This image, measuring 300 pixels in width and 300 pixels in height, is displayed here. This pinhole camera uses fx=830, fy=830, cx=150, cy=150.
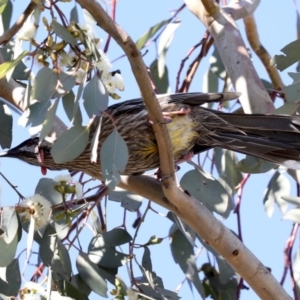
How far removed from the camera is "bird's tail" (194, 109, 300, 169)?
8.75ft

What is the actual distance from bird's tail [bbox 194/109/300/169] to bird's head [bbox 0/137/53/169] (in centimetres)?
58

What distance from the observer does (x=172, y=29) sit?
363 centimetres

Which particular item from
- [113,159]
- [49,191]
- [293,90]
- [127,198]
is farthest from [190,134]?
[113,159]

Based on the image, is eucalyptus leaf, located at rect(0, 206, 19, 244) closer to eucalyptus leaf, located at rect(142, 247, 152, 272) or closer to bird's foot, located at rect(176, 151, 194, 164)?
eucalyptus leaf, located at rect(142, 247, 152, 272)

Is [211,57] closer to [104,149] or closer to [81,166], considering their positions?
[81,166]

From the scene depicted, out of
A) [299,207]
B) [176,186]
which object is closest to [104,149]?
[176,186]

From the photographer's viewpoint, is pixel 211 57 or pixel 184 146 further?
pixel 211 57

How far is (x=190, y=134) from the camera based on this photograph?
2.82 m

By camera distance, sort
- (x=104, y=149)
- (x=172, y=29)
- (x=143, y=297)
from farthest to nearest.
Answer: (x=172, y=29) < (x=143, y=297) < (x=104, y=149)

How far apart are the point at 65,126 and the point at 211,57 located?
1.41 meters

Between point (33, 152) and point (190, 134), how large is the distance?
21.7 inches

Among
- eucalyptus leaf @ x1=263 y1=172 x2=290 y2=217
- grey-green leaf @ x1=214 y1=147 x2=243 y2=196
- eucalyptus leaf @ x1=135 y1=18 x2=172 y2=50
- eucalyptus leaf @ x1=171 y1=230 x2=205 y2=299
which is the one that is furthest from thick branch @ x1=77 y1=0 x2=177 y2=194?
eucalyptus leaf @ x1=135 y1=18 x2=172 y2=50

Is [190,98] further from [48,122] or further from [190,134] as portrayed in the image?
[48,122]

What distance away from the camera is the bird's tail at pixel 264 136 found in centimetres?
267
